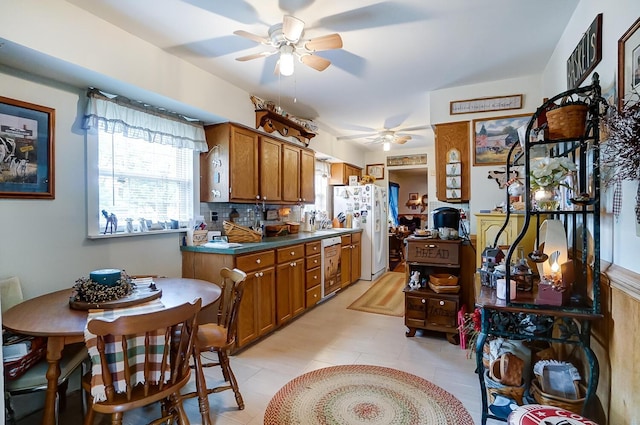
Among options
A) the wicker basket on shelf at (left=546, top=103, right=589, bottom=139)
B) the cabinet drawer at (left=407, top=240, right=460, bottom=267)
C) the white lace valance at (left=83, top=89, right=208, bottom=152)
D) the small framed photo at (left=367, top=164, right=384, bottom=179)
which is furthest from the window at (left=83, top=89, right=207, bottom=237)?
the small framed photo at (left=367, top=164, right=384, bottom=179)

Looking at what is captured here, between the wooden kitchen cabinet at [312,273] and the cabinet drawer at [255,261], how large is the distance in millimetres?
736

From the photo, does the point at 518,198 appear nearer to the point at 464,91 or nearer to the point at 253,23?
the point at 464,91

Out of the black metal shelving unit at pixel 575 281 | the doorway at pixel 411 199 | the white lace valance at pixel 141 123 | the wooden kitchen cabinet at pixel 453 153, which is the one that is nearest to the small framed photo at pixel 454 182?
the wooden kitchen cabinet at pixel 453 153

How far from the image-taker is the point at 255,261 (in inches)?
119

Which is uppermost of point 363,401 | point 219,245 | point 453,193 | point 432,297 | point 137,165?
point 137,165

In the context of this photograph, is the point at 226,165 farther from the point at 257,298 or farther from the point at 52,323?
the point at 52,323

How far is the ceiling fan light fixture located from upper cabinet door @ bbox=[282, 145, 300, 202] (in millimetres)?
1840

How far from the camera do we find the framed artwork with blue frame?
6.50 ft

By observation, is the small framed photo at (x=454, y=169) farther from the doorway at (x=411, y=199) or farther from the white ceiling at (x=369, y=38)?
the doorway at (x=411, y=199)

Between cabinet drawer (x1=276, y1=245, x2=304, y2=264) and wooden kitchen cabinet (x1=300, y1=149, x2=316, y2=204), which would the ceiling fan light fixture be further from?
wooden kitchen cabinet (x1=300, y1=149, x2=316, y2=204)

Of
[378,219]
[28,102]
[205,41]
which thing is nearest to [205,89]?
[205,41]

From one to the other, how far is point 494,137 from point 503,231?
45.1 inches

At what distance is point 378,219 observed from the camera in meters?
5.90

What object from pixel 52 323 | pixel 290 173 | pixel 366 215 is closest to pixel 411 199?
pixel 366 215
